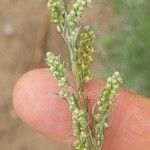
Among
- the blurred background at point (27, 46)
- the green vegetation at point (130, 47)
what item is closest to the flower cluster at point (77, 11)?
the green vegetation at point (130, 47)

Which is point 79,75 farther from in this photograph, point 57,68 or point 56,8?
point 56,8

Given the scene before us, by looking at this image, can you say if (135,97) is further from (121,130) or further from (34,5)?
(34,5)

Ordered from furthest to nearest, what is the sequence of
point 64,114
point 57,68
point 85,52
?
point 64,114 → point 85,52 → point 57,68

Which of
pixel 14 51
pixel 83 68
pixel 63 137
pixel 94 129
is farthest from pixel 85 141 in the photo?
pixel 14 51

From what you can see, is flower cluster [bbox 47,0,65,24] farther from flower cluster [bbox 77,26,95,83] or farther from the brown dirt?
the brown dirt

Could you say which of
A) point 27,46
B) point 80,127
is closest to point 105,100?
point 80,127

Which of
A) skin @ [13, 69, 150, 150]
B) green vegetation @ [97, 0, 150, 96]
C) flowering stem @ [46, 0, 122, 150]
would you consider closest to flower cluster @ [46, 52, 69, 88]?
flowering stem @ [46, 0, 122, 150]
